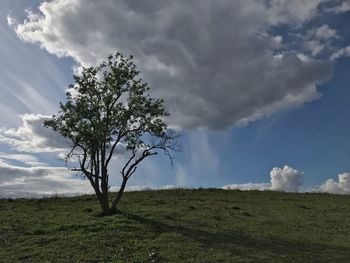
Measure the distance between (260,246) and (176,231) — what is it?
5.43 m

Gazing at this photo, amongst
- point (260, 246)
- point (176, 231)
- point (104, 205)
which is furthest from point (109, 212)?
point (260, 246)

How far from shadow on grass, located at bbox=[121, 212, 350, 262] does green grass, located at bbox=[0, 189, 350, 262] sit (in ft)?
0.18

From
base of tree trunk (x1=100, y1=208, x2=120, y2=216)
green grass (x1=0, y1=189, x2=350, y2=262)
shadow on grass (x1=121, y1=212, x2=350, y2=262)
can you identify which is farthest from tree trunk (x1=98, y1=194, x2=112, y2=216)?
shadow on grass (x1=121, y1=212, x2=350, y2=262)

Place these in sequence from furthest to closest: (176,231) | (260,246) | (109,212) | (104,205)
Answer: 1. (104,205)
2. (109,212)
3. (176,231)
4. (260,246)

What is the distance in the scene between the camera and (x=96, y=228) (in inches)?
1186

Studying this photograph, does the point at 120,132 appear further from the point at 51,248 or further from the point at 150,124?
the point at 51,248

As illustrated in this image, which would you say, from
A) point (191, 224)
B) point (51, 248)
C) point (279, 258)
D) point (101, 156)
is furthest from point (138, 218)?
point (279, 258)

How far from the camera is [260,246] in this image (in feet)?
90.6

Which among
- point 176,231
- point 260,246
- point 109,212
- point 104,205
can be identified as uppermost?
point 104,205

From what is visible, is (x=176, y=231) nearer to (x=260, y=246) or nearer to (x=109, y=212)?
(x=260, y=246)

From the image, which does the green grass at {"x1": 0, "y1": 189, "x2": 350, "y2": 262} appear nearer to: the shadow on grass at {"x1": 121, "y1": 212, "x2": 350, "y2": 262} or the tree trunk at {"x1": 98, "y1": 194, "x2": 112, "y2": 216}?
the shadow on grass at {"x1": 121, "y1": 212, "x2": 350, "y2": 262}

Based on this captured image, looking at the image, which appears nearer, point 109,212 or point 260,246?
point 260,246

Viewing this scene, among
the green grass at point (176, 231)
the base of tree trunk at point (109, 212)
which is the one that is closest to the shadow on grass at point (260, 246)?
the green grass at point (176, 231)

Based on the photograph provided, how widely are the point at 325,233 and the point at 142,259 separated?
1667 centimetres
